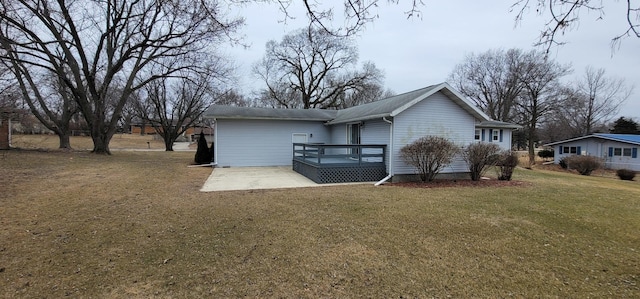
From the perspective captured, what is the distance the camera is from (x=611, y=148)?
25.8 meters

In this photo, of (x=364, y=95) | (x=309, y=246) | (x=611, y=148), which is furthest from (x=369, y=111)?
(x=611, y=148)

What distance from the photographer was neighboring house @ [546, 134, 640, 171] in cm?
2423

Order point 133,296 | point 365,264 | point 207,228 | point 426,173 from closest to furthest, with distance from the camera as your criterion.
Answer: point 133,296
point 365,264
point 207,228
point 426,173

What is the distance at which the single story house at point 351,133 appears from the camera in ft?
34.8

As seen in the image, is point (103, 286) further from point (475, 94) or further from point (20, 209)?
point (475, 94)

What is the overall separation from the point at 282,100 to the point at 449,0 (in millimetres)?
33269

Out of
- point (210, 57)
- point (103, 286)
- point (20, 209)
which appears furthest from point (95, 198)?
point (210, 57)

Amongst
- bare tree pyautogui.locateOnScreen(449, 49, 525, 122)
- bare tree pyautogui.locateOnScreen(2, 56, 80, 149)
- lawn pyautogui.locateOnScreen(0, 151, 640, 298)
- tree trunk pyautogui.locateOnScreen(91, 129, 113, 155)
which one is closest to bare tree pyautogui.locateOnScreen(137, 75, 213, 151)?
bare tree pyautogui.locateOnScreen(2, 56, 80, 149)

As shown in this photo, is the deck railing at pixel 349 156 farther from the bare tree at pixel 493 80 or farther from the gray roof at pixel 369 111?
the bare tree at pixel 493 80

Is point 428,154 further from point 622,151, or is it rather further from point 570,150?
point 570,150

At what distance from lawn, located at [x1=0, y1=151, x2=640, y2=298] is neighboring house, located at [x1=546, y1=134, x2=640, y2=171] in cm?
2432

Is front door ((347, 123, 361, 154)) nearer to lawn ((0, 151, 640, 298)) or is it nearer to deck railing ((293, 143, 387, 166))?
deck railing ((293, 143, 387, 166))

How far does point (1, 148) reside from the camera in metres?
15.8

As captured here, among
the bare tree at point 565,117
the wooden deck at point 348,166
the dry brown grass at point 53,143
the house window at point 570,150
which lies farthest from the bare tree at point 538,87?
the dry brown grass at point 53,143
